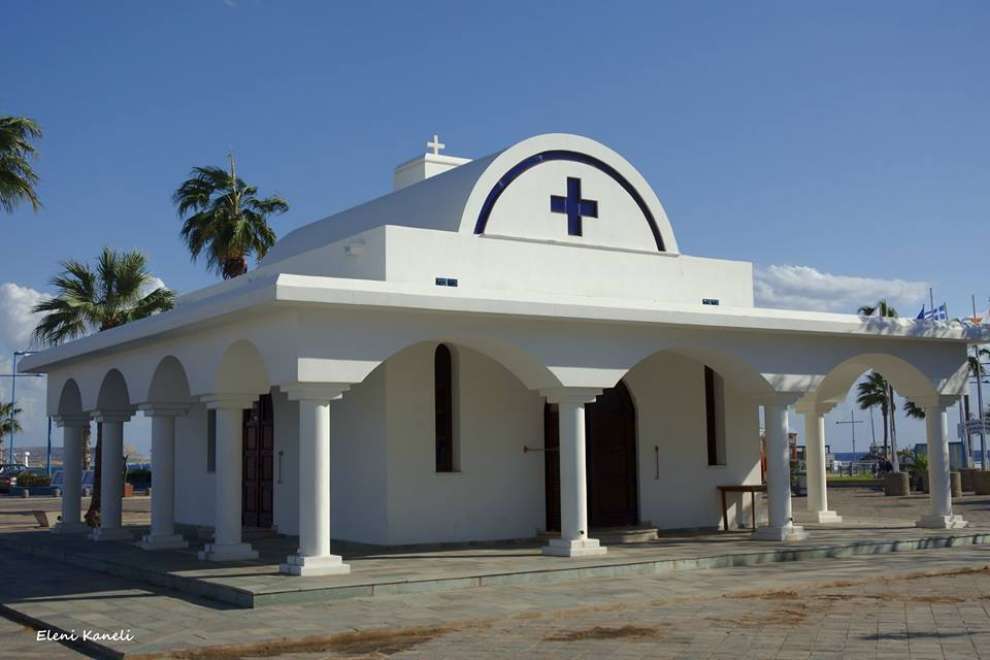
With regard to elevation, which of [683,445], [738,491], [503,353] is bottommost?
[738,491]

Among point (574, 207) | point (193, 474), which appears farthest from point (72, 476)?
point (574, 207)

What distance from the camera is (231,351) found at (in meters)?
14.0

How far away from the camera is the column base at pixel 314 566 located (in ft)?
40.1

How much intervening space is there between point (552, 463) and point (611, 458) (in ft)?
4.23

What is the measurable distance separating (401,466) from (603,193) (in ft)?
17.3

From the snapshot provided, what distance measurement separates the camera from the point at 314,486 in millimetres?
12477

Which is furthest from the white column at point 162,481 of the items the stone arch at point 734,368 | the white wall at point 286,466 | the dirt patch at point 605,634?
the dirt patch at point 605,634

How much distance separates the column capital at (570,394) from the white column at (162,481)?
577 cm

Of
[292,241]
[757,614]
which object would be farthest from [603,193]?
[757,614]

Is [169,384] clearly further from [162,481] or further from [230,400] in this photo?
[230,400]

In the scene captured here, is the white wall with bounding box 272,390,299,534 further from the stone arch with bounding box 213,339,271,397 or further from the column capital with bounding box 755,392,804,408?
the column capital with bounding box 755,392,804,408

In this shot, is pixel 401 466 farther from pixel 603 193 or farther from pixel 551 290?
pixel 603 193

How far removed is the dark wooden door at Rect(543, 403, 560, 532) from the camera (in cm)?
1686

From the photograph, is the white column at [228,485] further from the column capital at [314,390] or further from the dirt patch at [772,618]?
the dirt patch at [772,618]
